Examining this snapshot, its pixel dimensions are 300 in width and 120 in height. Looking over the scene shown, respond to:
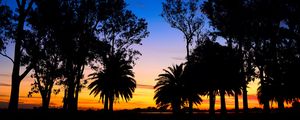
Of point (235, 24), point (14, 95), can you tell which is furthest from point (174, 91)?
point (14, 95)

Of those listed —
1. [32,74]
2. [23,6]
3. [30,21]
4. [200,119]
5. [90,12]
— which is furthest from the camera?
[32,74]

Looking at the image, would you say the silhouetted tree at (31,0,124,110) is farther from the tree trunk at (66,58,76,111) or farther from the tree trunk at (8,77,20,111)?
the tree trunk at (8,77,20,111)

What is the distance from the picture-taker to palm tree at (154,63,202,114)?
51375 mm

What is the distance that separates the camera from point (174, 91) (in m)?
52.1

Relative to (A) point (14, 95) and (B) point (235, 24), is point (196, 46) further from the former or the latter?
(A) point (14, 95)

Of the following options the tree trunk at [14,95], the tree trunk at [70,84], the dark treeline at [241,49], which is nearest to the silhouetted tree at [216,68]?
the dark treeline at [241,49]

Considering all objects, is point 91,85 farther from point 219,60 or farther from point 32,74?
point 219,60

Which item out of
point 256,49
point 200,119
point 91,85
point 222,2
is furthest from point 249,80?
point 91,85

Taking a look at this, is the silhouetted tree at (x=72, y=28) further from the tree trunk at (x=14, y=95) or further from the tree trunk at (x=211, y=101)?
the tree trunk at (x=211, y=101)

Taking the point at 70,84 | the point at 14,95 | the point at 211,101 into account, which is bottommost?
the point at 211,101

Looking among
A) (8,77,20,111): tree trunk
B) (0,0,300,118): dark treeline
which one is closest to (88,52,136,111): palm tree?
(0,0,300,118): dark treeline

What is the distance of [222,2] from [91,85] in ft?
76.3

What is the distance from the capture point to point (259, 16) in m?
43.5

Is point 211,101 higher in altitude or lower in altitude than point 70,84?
lower
